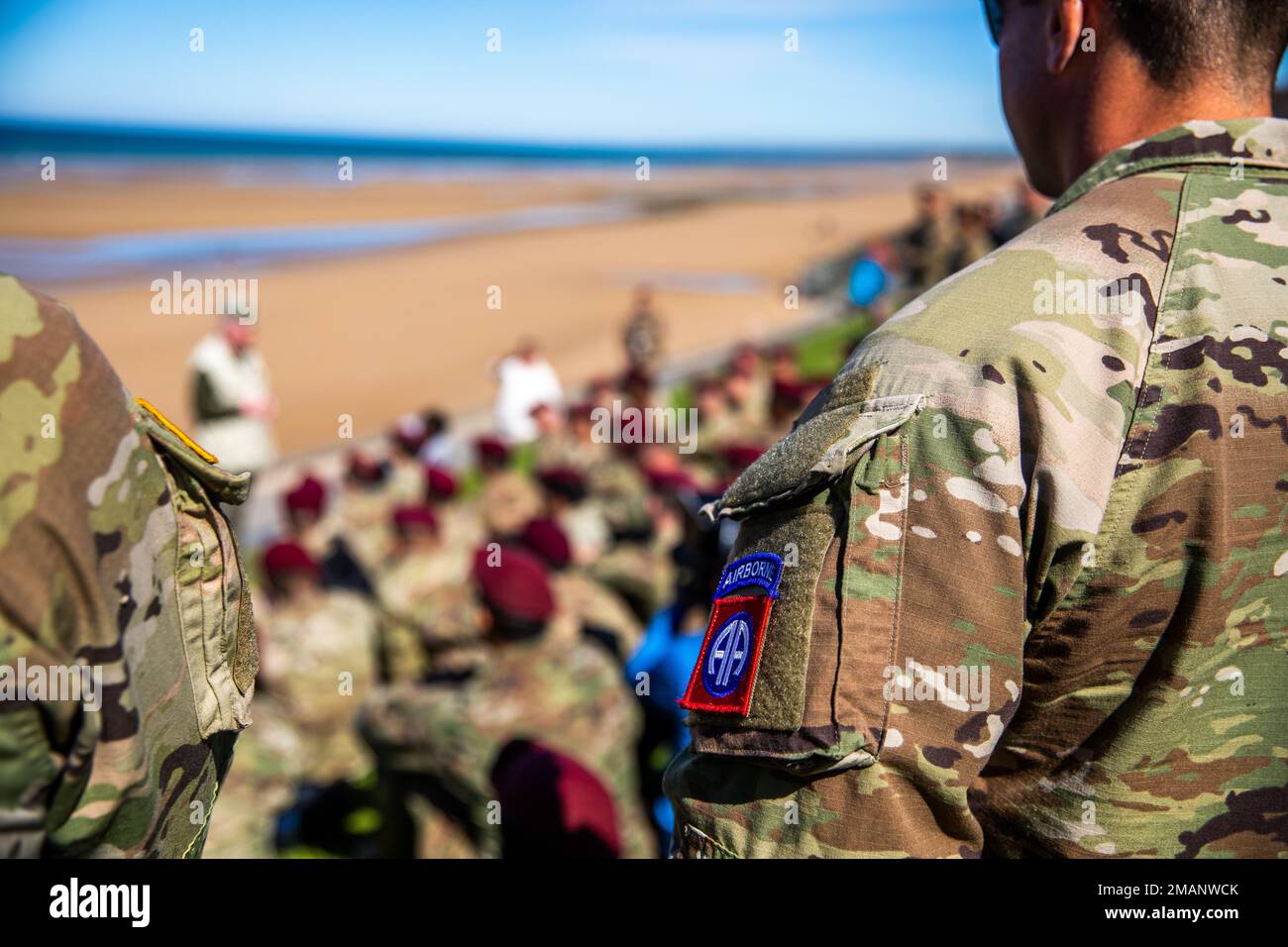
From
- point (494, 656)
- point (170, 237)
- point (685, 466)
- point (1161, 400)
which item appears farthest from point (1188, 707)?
point (170, 237)

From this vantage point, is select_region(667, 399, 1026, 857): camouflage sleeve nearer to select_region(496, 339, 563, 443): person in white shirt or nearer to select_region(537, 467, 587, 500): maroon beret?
select_region(537, 467, 587, 500): maroon beret

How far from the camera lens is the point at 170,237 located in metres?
30.3

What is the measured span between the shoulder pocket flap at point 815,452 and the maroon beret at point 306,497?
5542 mm

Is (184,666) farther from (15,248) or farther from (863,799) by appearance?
(15,248)

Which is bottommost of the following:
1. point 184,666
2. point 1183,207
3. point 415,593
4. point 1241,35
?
point 415,593

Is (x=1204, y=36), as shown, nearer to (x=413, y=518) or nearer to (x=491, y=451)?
(x=413, y=518)

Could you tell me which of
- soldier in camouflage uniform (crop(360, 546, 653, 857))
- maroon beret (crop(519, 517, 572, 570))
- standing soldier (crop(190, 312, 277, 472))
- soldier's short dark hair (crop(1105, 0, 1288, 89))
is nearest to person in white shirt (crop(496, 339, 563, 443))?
standing soldier (crop(190, 312, 277, 472))

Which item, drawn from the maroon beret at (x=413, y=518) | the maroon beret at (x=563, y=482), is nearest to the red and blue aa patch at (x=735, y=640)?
the maroon beret at (x=413, y=518)

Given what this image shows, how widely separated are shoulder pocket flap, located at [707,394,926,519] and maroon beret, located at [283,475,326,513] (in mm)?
5542

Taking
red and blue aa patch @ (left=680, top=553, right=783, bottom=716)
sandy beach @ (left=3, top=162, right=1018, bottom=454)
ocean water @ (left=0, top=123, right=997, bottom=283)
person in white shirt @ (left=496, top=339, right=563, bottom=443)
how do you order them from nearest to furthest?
red and blue aa patch @ (left=680, top=553, right=783, bottom=716), person in white shirt @ (left=496, top=339, right=563, bottom=443), sandy beach @ (left=3, top=162, right=1018, bottom=454), ocean water @ (left=0, top=123, right=997, bottom=283)

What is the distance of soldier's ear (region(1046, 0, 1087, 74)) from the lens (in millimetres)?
1549

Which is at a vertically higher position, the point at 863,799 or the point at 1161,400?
the point at 1161,400

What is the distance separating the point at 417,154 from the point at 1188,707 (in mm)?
101775

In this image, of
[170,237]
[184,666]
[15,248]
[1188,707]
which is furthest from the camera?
[170,237]
